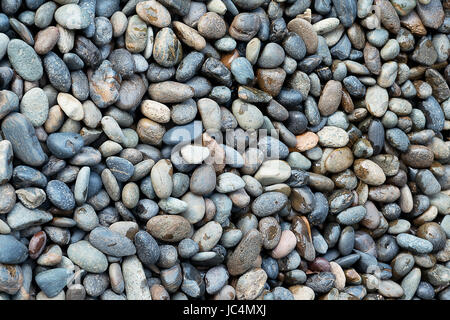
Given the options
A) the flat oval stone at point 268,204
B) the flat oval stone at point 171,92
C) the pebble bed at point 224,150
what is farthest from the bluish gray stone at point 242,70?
the flat oval stone at point 268,204

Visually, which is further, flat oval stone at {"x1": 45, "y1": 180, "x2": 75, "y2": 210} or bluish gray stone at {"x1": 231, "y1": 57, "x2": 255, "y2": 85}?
bluish gray stone at {"x1": 231, "y1": 57, "x2": 255, "y2": 85}

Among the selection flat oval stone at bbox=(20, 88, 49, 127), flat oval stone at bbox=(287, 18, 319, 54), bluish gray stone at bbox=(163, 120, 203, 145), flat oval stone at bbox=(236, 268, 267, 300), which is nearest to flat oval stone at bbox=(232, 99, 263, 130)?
bluish gray stone at bbox=(163, 120, 203, 145)

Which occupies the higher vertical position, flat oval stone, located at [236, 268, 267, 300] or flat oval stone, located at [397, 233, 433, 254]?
flat oval stone, located at [397, 233, 433, 254]

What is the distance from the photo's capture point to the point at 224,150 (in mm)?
1212

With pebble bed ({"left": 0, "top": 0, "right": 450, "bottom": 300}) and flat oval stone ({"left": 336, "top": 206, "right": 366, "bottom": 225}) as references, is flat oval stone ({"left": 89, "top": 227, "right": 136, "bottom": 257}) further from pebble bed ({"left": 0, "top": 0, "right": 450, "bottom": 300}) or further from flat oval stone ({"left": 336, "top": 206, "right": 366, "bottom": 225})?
flat oval stone ({"left": 336, "top": 206, "right": 366, "bottom": 225})

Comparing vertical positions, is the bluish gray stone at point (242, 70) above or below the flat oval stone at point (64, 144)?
above

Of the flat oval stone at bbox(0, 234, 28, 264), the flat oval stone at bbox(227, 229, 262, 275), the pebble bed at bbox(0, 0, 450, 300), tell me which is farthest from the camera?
the flat oval stone at bbox(227, 229, 262, 275)

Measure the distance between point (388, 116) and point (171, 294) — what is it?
0.75 m

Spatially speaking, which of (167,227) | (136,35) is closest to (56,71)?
(136,35)

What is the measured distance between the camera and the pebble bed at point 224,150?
3.48 feet

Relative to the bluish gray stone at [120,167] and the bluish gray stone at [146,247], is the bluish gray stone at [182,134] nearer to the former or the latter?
the bluish gray stone at [120,167]

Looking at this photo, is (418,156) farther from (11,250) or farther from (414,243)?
(11,250)

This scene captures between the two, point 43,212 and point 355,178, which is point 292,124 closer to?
point 355,178

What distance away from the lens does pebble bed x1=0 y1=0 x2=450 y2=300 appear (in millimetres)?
1061
